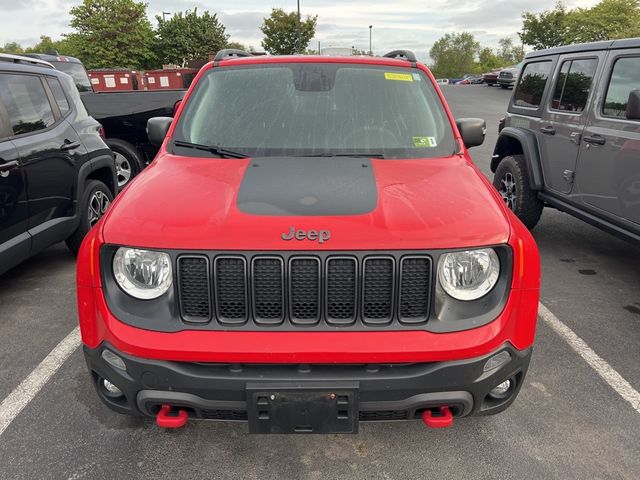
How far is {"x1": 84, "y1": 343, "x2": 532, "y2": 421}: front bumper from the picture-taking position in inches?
79.9

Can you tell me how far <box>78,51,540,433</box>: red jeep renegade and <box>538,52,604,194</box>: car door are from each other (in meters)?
3.03

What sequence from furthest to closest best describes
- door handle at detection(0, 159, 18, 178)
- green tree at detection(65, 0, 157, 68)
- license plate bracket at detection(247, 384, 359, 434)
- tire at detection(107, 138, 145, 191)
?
green tree at detection(65, 0, 157, 68) < tire at detection(107, 138, 145, 191) < door handle at detection(0, 159, 18, 178) < license plate bracket at detection(247, 384, 359, 434)

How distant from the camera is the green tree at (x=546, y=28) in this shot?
50.5 metres

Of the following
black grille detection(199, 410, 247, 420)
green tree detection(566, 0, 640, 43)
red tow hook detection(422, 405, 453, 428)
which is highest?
green tree detection(566, 0, 640, 43)

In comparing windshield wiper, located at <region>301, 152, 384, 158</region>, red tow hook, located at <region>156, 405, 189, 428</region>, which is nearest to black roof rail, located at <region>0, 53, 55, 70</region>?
windshield wiper, located at <region>301, 152, 384, 158</region>

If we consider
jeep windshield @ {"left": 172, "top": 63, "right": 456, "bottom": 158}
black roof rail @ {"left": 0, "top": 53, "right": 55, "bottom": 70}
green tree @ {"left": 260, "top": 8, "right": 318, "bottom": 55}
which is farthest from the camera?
green tree @ {"left": 260, "top": 8, "right": 318, "bottom": 55}

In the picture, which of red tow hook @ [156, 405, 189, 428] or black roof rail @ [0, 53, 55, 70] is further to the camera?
black roof rail @ [0, 53, 55, 70]

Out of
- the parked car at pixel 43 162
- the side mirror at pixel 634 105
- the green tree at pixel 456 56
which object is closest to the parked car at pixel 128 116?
the parked car at pixel 43 162

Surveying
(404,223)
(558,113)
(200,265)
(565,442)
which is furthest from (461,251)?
(558,113)

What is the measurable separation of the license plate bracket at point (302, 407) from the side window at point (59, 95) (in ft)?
13.3

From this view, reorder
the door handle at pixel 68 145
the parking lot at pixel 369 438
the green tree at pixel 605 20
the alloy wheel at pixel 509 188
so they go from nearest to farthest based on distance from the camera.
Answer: the parking lot at pixel 369 438 → the door handle at pixel 68 145 → the alloy wheel at pixel 509 188 → the green tree at pixel 605 20

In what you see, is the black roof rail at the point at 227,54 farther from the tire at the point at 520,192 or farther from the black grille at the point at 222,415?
the tire at the point at 520,192

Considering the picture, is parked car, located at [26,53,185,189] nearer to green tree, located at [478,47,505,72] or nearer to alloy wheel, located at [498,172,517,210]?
alloy wheel, located at [498,172,517,210]

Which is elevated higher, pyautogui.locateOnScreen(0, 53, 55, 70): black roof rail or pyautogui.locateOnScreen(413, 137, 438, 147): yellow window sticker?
pyautogui.locateOnScreen(0, 53, 55, 70): black roof rail
